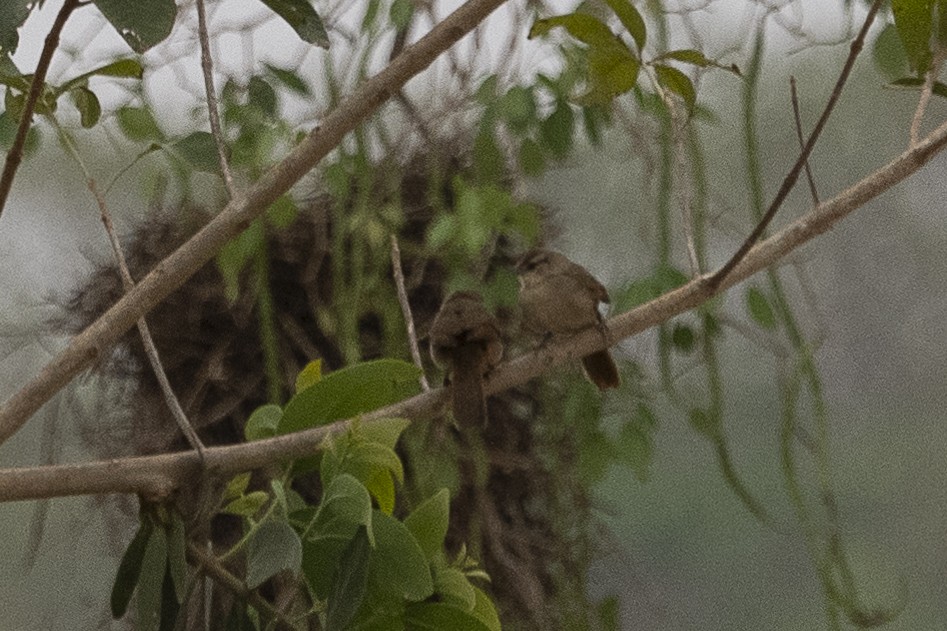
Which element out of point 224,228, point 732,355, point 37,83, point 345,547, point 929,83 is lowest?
point 732,355

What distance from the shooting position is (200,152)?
81 centimetres

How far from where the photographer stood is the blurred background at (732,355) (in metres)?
1.59

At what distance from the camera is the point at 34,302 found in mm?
1666

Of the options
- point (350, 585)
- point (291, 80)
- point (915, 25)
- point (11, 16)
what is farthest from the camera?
point (291, 80)

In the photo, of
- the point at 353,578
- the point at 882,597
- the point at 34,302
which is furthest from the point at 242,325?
the point at 882,597

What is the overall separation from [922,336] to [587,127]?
553 mm

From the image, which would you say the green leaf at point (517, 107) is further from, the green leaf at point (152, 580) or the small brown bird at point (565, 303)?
the green leaf at point (152, 580)

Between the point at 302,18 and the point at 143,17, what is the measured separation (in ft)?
0.50

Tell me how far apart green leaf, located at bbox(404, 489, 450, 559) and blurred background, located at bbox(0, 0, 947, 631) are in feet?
2.33

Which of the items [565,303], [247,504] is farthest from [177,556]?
[565,303]

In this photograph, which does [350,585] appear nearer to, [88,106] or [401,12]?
[88,106]

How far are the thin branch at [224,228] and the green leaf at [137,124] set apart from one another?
0.76 m

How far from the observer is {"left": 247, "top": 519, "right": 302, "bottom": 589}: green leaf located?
69 centimetres

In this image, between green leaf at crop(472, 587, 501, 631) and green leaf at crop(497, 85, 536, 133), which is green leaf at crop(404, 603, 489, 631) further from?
green leaf at crop(497, 85, 536, 133)
